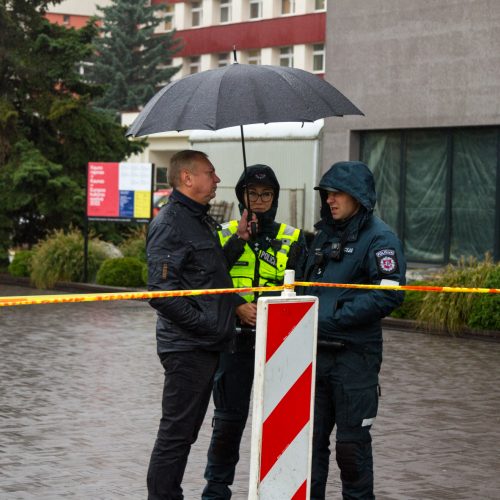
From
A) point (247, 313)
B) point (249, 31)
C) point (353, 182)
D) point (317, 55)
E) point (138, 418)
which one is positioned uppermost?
point (249, 31)

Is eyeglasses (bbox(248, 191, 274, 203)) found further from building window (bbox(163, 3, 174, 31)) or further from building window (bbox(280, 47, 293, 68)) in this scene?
building window (bbox(163, 3, 174, 31))

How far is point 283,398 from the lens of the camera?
5.74 meters

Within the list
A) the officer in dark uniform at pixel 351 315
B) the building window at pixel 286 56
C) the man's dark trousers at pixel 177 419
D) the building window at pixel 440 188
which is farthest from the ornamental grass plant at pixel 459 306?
the building window at pixel 286 56

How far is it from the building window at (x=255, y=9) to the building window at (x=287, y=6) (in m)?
1.36

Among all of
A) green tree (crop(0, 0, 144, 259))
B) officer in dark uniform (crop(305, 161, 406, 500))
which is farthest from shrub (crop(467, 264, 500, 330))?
green tree (crop(0, 0, 144, 259))

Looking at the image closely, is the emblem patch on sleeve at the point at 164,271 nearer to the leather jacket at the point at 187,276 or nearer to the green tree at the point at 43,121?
the leather jacket at the point at 187,276

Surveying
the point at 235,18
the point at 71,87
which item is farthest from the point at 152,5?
the point at 71,87

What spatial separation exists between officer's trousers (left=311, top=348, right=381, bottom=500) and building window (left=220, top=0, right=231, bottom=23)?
207 feet

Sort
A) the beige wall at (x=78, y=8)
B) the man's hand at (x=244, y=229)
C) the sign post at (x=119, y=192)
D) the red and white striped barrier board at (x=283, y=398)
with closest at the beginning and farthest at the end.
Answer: the red and white striped barrier board at (x=283, y=398) → the man's hand at (x=244, y=229) → the sign post at (x=119, y=192) → the beige wall at (x=78, y=8)

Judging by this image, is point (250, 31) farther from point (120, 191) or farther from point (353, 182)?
point (353, 182)

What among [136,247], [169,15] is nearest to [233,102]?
[136,247]

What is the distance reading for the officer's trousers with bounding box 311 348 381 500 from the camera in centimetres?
643

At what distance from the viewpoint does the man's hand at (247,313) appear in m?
6.60

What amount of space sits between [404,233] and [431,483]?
17.7m
